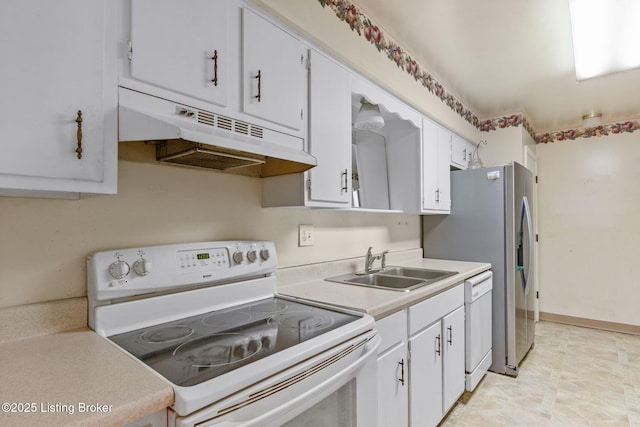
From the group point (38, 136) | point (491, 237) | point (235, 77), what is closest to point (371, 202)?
point (491, 237)

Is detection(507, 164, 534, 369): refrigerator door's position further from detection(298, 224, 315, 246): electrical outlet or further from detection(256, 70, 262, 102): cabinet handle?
detection(256, 70, 262, 102): cabinet handle

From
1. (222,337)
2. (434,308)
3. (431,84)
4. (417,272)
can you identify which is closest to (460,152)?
(431,84)

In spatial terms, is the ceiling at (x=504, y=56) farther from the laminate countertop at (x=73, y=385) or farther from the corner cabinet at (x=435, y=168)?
the laminate countertop at (x=73, y=385)

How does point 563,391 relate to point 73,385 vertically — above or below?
below

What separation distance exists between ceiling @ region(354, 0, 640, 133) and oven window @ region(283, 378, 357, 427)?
193cm

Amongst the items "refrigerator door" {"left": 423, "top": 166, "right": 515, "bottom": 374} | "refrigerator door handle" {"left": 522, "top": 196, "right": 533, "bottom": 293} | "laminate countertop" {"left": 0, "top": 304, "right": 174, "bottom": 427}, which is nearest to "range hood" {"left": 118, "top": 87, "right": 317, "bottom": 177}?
"laminate countertop" {"left": 0, "top": 304, "right": 174, "bottom": 427}

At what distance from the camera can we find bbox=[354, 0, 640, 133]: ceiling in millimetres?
1997

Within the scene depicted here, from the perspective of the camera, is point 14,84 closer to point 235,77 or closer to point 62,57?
point 62,57

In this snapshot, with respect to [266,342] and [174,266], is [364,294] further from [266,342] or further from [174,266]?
[174,266]

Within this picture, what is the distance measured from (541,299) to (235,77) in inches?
178

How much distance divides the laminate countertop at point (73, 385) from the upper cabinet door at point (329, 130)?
0.98 m

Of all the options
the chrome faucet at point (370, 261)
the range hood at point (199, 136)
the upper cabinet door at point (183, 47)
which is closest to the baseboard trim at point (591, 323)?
the chrome faucet at point (370, 261)

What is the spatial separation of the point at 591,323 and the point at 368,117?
3.84 m

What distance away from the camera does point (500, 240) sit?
2766mm
